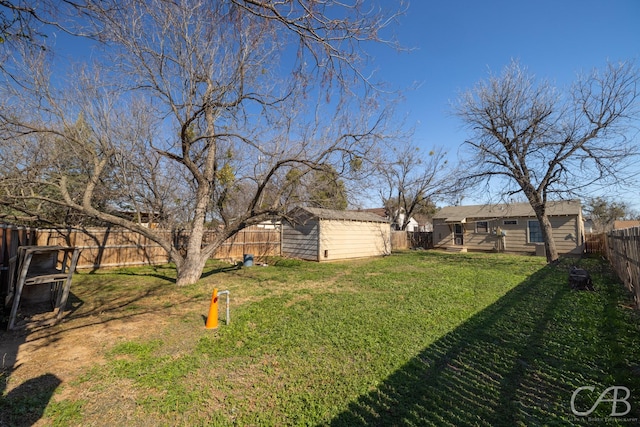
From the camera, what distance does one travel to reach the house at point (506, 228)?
52.6ft

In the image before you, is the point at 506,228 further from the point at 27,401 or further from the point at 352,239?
the point at 27,401

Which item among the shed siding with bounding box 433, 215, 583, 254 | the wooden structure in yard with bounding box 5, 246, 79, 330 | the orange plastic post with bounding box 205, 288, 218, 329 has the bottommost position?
the orange plastic post with bounding box 205, 288, 218, 329

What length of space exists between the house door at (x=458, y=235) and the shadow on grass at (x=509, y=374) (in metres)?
16.2

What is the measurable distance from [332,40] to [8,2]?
2.94 meters

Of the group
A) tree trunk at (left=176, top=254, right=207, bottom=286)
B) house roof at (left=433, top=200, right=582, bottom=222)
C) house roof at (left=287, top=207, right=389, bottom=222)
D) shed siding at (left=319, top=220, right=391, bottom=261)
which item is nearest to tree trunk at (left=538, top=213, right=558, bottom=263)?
house roof at (left=433, top=200, right=582, bottom=222)

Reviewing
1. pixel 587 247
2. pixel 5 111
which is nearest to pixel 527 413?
pixel 5 111

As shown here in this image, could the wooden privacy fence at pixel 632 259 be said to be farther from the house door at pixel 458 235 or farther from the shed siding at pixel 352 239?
the house door at pixel 458 235

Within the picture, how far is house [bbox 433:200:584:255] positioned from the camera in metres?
16.0

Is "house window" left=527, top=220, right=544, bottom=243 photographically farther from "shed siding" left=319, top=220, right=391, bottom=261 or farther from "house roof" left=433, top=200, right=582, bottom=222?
"shed siding" left=319, top=220, right=391, bottom=261

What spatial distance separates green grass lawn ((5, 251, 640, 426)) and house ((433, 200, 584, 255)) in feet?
38.9

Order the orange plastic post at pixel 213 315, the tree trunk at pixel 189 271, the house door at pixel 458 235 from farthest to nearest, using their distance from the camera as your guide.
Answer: the house door at pixel 458 235, the tree trunk at pixel 189 271, the orange plastic post at pixel 213 315

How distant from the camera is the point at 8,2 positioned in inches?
100

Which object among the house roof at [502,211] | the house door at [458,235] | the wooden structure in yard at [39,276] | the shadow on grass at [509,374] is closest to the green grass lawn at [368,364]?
the shadow on grass at [509,374]

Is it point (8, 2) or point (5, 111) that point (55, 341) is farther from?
point (5, 111)
